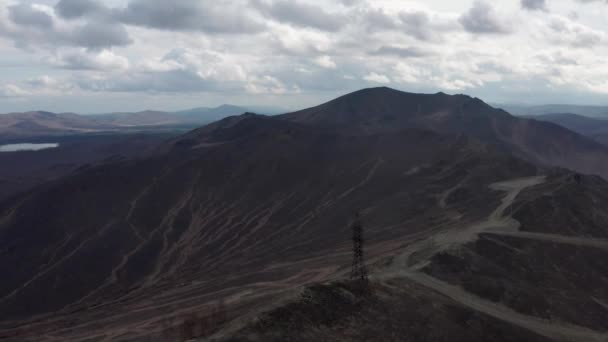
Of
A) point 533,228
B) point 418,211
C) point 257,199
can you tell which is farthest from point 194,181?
point 533,228

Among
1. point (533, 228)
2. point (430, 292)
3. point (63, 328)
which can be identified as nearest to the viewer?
point (430, 292)

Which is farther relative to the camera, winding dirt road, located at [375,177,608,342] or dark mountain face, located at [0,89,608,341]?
winding dirt road, located at [375,177,608,342]

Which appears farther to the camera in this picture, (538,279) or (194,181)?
(194,181)

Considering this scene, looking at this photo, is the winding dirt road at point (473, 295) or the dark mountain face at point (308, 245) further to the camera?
the winding dirt road at point (473, 295)

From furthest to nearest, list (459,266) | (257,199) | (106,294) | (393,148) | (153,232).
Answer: (393,148) → (257,199) → (153,232) → (106,294) → (459,266)

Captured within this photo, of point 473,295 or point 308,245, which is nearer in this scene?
point 473,295

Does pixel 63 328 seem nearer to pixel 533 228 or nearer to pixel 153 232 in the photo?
pixel 153 232

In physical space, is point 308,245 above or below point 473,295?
below

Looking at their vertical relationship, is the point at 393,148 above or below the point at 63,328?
above
